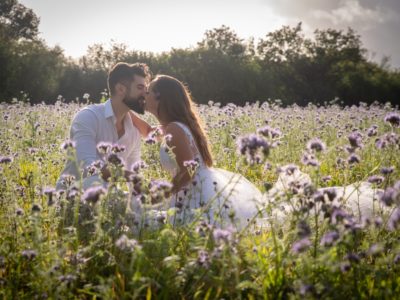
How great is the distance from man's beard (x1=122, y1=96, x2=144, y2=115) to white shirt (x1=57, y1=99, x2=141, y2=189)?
0.21 metres

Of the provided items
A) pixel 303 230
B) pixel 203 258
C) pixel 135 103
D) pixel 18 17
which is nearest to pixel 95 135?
pixel 135 103

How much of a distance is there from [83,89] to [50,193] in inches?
862

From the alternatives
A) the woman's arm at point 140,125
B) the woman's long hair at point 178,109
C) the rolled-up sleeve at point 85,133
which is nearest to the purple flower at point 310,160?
Result: the woman's long hair at point 178,109

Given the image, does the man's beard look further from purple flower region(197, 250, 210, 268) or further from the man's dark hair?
purple flower region(197, 250, 210, 268)

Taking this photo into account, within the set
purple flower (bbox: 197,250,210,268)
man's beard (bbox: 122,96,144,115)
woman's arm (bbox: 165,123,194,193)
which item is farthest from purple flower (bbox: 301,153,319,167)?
man's beard (bbox: 122,96,144,115)

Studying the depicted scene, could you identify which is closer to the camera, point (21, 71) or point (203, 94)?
point (21, 71)

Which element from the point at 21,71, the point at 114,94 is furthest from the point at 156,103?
the point at 21,71

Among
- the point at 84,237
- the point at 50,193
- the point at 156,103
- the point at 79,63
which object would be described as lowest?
the point at 84,237

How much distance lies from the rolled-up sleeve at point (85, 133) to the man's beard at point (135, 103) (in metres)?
0.43

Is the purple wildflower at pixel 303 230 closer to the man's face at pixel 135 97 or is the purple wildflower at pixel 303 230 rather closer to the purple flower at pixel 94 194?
the purple flower at pixel 94 194

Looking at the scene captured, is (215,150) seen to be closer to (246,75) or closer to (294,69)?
(246,75)

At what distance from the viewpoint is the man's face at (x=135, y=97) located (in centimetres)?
519

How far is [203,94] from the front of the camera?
2467cm

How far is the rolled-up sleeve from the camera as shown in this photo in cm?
470
